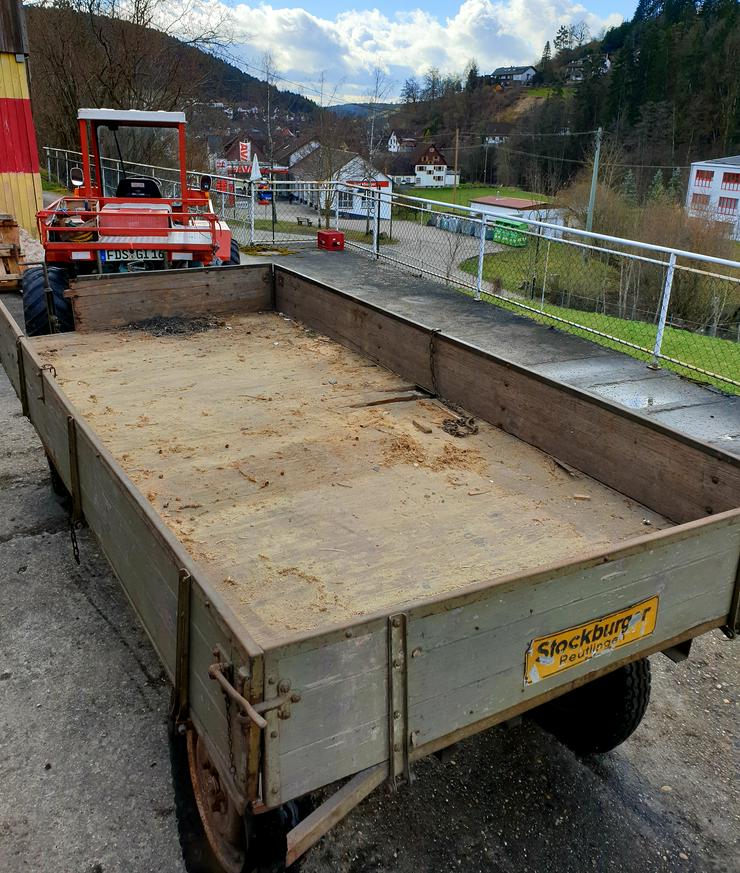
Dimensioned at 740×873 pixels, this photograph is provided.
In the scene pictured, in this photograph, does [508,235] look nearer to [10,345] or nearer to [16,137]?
[10,345]

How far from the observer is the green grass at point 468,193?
8281 cm

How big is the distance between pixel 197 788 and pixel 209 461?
1.77 m

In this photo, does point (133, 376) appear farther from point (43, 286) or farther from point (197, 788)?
point (197, 788)

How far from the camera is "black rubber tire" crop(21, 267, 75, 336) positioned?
268 inches

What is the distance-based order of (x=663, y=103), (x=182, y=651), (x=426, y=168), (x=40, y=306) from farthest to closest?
(x=426, y=168)
(x=663, y=103)
(x=40, y=306)
(x=182, y=651)

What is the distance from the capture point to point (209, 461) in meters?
4.02

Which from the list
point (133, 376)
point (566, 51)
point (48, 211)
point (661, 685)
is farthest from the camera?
point (566, 51)

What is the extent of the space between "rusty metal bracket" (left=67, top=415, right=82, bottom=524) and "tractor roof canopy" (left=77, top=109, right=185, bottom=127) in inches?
267

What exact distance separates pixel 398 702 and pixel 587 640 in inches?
26.5

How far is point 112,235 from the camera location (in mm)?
8320

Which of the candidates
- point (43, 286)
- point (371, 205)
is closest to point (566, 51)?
point (371, 205)

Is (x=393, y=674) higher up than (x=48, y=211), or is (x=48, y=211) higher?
(x=48, y=211)

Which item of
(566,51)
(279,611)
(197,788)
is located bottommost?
(197,788)

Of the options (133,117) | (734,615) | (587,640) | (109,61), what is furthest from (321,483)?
(109,61)
